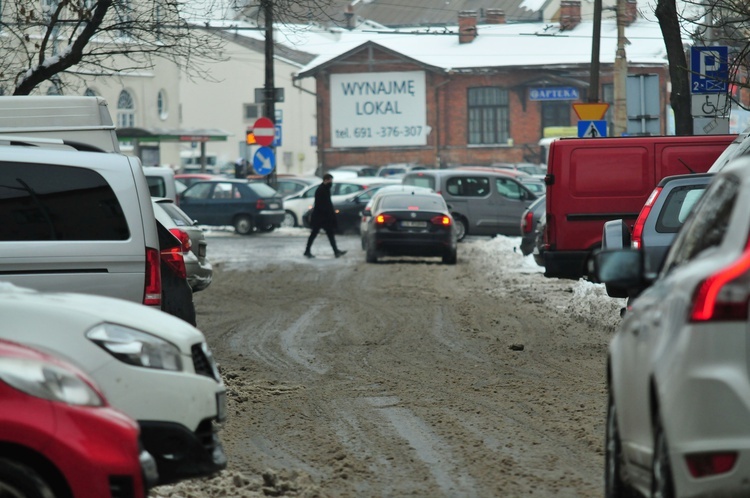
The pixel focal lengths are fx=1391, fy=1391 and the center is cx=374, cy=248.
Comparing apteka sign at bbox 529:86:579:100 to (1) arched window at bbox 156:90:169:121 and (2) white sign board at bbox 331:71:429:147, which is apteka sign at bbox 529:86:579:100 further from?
(1) arched window at bbox 156:90:169:121

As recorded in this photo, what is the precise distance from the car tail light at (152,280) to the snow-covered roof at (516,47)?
5747 centimetres

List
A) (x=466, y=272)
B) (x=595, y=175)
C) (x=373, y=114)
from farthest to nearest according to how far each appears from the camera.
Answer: (x=373, y=114), (x=466, y=272), (x=595, y=175)

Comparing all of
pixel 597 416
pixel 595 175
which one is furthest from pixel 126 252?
pixel 595 175

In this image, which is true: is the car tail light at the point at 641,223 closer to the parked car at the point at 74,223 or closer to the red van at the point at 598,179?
the red van at the point at 598,179

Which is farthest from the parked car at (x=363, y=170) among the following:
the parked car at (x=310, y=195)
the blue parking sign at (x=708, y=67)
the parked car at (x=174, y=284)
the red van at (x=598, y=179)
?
the parked car at (x=174, y=284)

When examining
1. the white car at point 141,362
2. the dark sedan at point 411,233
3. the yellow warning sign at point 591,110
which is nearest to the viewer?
the white car at point 141,362

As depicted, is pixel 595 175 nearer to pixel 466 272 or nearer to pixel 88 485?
pixel 466 272

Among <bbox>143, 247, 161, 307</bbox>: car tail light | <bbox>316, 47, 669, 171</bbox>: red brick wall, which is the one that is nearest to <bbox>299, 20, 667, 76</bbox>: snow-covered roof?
<bbox>316, 47, 669, 171</bbox>: red brick wall

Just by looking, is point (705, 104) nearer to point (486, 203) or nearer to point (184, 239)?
point (184, 239)

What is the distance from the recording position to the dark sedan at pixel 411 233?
25734 mm

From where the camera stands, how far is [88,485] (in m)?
4.64

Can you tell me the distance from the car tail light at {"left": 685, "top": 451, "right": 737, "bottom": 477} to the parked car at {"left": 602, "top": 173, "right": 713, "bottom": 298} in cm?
871

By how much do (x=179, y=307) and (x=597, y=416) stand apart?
3684 millimetres

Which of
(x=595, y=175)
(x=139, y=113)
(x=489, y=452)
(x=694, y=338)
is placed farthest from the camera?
(x=139, y=113)
